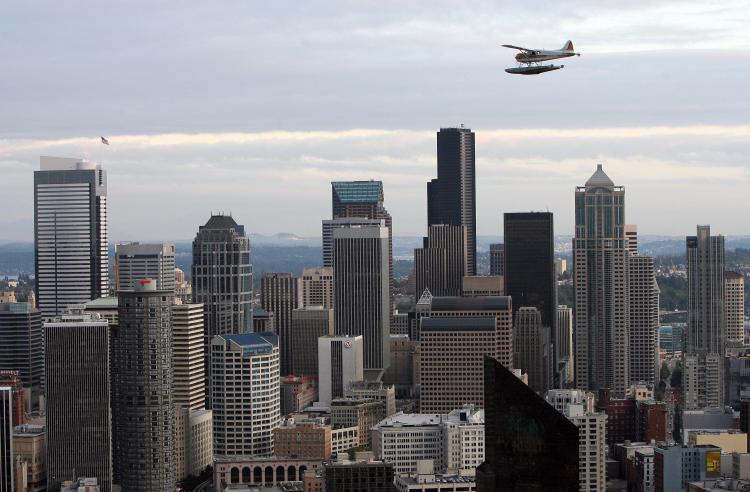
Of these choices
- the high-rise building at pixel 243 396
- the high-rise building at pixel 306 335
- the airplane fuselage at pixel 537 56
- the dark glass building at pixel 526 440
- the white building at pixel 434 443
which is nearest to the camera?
the dark glass building at pixel 526 440

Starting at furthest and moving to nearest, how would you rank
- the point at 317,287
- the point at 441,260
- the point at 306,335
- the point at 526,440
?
the point at 441,260, the point at 317,287, the point at 306,335, the point at 526,440

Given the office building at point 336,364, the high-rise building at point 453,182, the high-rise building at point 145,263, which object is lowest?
the office building at point 336,364

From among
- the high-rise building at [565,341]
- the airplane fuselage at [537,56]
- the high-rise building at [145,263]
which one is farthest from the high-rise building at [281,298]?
the airplane fuselage at [537,56]

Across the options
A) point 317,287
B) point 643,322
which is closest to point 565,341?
point 643,322

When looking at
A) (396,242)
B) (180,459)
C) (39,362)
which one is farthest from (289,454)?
(396,242)

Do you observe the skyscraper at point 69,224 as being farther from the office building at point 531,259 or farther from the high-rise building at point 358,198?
the office building at point 531,259

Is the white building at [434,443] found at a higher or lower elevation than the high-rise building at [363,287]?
lower

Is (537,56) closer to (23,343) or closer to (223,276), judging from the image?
(223,276)
